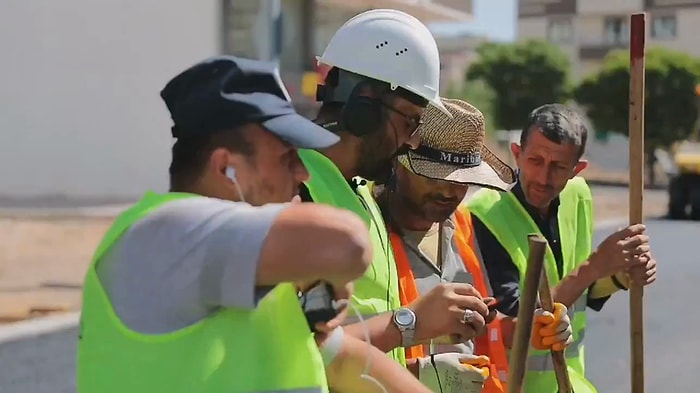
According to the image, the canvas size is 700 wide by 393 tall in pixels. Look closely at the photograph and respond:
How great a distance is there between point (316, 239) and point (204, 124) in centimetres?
31

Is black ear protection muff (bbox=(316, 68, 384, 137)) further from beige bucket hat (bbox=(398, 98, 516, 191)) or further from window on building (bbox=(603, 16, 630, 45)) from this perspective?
window on building (bbox=(603, 16, 630, 45))

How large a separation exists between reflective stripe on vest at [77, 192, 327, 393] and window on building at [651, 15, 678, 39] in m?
55.7

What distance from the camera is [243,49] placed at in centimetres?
2556

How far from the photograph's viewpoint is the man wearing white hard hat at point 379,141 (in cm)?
256

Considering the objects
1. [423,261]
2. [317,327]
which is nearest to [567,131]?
[423,261]

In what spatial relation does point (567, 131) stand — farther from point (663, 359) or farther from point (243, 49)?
point (243, 49)

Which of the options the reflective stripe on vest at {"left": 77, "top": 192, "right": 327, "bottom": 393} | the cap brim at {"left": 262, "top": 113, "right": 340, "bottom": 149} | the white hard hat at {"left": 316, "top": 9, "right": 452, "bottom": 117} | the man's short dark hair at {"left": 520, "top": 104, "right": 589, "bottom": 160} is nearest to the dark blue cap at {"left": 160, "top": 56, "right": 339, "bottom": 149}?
the cap brim at {"left": 262, "top": 113, "right": 340, "bottom": 149}

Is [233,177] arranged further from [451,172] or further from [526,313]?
[451,172]

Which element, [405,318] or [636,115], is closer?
[405,318]

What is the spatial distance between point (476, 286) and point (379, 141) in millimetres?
717

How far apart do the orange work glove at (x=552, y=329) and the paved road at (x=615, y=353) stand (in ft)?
14.8

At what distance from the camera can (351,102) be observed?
8.84 feet

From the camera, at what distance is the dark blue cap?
76.7 inches

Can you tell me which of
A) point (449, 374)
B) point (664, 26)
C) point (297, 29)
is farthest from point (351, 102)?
point (664, 26)
